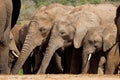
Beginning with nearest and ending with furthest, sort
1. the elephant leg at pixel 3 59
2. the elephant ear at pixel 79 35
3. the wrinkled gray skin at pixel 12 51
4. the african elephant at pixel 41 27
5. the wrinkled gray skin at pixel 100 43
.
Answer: the elephant leg at pixel 3 59 < the wrinkled gray skin at pixel 100 43 < the elephant ear at pixel 79 35 < the african elephant at pixel 41 27 < the wrinkled gray skin at pixel 12 51

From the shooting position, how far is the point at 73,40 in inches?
362

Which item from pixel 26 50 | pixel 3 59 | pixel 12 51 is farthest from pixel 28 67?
pixel 3 59

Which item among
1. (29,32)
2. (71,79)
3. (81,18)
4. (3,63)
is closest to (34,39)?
(29,32)

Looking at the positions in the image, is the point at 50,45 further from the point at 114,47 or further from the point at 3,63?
the point at 3,63

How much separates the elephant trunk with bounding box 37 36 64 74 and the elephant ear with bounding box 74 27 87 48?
0.27 metres

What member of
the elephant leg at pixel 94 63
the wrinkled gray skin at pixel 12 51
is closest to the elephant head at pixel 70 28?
the elephant leg at pixel 94 63

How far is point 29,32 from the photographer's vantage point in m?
9.59

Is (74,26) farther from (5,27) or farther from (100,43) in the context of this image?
(5,27)

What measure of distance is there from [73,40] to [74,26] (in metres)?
0.30

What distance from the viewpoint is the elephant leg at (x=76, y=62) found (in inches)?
358

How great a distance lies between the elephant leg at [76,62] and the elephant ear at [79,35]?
0.67ft

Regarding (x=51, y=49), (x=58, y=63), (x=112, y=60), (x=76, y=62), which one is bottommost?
(x=58, y=63)

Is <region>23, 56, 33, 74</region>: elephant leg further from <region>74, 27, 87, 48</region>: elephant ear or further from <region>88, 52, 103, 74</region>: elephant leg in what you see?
<region>88, 52, 103, 74</region>: elephant leg

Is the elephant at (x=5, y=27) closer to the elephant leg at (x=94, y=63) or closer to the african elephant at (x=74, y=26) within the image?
the african elephant at (x=74, y=26)
